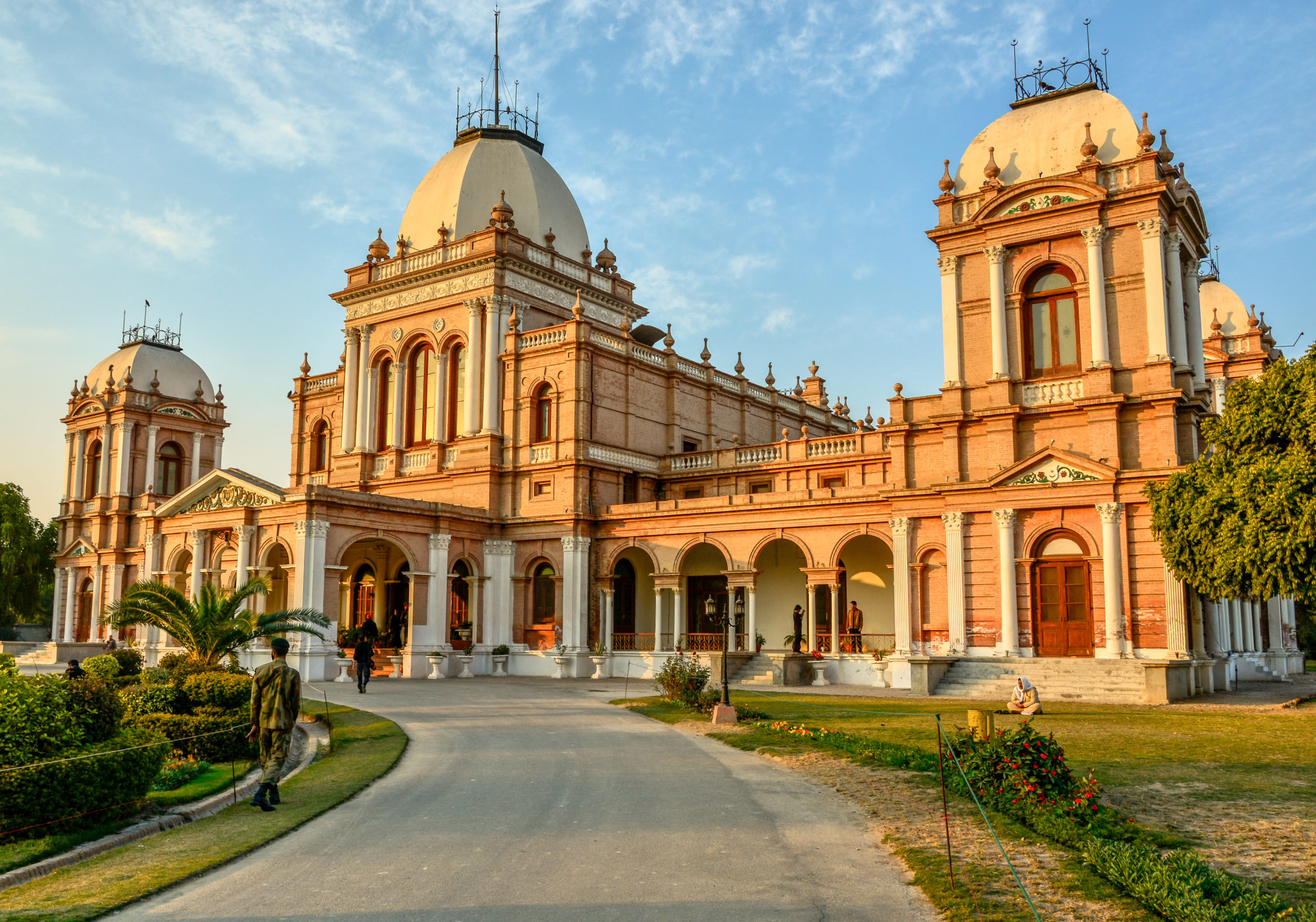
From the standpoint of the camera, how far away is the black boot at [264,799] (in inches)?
452

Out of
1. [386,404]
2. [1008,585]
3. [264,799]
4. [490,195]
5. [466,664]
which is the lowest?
[466,664]

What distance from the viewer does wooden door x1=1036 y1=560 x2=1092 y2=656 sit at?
27969 mm

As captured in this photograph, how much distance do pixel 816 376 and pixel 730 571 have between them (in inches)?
895

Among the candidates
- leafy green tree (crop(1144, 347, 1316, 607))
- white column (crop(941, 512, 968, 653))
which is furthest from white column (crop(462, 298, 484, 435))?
leafy green tree (crop(1144, 347, 1316, 607))

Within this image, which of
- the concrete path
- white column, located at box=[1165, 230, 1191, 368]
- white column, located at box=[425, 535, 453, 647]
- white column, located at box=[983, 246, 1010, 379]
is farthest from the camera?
white column, located at box=[425, 535, 453, 647]

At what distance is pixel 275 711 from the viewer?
12086 millimetres

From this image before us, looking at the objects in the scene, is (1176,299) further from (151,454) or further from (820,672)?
(151,454)

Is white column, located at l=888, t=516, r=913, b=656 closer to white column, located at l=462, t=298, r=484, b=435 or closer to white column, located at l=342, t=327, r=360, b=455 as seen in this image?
white column, located at l=462, t=298, r=484, b=435

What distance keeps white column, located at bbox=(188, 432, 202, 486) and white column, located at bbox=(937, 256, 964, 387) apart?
45287mm

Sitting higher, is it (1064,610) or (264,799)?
(1064,610)

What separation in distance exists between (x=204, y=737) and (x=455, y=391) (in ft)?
91.2

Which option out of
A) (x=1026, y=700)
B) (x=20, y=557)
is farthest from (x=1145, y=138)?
(x=20, y=557)

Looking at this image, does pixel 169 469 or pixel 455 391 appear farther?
pixel 169 469

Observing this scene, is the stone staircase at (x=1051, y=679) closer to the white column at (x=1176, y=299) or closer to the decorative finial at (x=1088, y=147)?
the white column at (x=1176, y=299)
